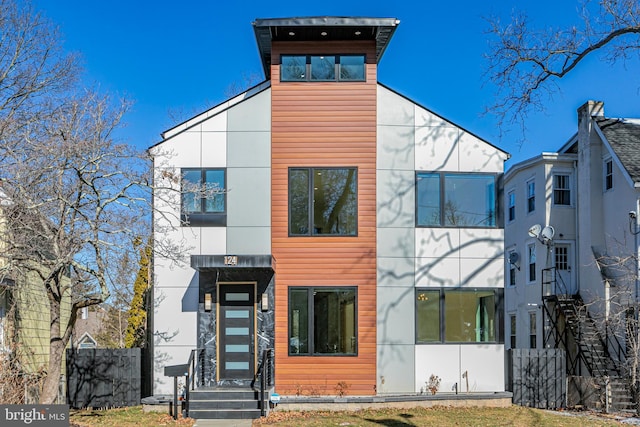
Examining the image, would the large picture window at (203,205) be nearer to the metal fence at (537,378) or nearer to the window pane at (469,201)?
the window pane at (469,201)

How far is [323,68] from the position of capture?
1755 cm

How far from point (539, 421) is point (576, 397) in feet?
16.5

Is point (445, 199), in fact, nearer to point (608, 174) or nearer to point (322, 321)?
point (322, 321)

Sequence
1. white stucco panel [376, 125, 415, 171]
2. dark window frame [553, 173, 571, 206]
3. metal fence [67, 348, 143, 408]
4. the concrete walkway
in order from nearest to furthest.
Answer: the concrete walkway, metal fence [67, 348, 143, 408], white stucco panel [376, 125, 415, 171], dark window frame [553, 173, 571, 206]

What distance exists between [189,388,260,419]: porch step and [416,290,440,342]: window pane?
4243 mm

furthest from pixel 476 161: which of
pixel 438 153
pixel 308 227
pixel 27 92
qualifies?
pixel 27 92

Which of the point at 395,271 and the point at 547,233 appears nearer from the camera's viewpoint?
the point at 395,271

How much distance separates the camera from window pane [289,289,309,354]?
1680 centimetres

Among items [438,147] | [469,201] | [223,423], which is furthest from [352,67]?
[223,423]

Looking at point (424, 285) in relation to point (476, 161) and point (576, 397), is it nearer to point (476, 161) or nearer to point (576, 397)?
point (476, 161)

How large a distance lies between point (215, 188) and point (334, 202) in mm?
2796

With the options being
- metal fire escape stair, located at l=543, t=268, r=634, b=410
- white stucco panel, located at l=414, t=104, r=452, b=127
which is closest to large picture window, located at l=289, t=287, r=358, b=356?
white stucco panel, located at l=414, t=104, r=452, b=127

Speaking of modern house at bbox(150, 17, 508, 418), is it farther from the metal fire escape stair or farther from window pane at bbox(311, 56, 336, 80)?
the metal fire escape stair

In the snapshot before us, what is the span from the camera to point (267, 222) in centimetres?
1703
